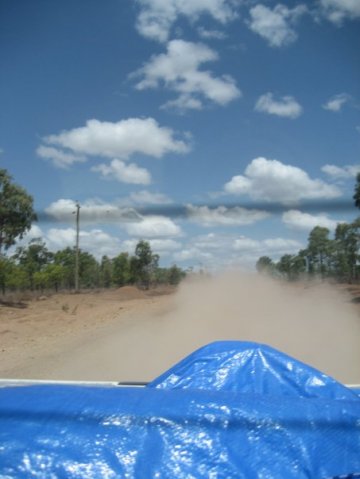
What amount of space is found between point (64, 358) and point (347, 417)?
27.1ft

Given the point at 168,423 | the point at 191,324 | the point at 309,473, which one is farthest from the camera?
the point at 191,324

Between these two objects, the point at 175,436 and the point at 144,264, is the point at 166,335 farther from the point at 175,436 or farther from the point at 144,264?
the point at 144,264

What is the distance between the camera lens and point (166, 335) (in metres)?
12.9

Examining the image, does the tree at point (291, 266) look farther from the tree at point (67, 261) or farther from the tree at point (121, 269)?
the tree at point (67, 261)

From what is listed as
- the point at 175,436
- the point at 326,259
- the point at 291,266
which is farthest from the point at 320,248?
the point at 175,436

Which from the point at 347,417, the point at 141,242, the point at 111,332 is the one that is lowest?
the point at 111,332

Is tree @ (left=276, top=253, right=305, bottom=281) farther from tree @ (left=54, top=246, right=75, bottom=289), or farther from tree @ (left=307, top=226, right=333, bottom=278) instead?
tree @ (left=54, top=246, right=75, bottom=289)

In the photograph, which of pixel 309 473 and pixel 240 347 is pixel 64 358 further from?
pixel 309 473

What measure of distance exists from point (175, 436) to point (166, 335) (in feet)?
36.2

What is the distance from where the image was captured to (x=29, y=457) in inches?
78.1

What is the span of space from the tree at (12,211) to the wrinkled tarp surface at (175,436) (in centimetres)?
2147

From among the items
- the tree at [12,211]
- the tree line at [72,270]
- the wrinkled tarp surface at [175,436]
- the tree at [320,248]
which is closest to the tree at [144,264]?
the tree line at [72,270]

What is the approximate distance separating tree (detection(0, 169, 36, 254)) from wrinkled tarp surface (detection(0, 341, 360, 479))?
21.5 m

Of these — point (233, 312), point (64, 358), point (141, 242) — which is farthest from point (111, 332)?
point (141, 242)
